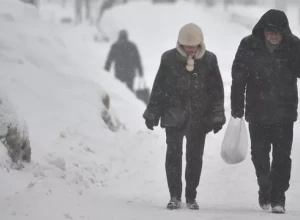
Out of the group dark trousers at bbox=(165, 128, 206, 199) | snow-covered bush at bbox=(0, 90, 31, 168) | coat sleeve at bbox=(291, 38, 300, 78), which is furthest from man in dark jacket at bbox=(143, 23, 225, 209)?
snow-covered bush at bbox=(0, 90, 31, 168)

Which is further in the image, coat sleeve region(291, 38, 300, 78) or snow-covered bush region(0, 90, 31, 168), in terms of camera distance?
snow-covered bush region(0, 90, 31, 168)

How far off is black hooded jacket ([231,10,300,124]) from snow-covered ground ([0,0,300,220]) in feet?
2.92

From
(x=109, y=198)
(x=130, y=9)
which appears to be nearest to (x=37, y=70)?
(x=109, y=198)

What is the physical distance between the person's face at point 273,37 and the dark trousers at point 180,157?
107 centimetres

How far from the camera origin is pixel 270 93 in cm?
566

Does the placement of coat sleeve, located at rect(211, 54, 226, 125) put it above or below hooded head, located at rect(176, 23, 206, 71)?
below

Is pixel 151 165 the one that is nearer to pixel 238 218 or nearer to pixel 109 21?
pixel 238 218

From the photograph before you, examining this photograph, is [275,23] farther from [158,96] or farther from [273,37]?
[158,96]

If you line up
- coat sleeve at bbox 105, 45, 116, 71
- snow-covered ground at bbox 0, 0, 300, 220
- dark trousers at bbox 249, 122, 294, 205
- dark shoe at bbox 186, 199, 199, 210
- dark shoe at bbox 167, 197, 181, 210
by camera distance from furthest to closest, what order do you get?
coat sleeve at bbox 105, 45, 116, 71 < dark shoe at bbox 186, 199, 199, 210 < dark shoe at bbox 167, 197, 181, 210 < dark trousers at bbox 249, 122, 294, 205 < snow-covered ground at bbox 0, 0, 300, 220

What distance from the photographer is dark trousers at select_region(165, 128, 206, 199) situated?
235 inches

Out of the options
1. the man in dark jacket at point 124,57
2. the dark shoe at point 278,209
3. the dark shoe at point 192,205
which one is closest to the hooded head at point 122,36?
the man in dark jacket at point 124,57

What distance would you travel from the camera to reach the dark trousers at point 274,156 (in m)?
5.71

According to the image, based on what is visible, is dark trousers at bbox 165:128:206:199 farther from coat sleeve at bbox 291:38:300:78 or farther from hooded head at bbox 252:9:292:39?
→ hooded head at bbox 252:9:292:39

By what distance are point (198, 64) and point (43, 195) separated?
1.84 m
